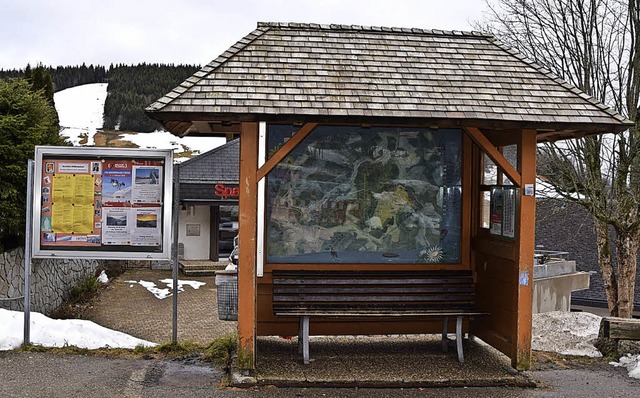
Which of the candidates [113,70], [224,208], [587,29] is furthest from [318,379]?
[113,70]

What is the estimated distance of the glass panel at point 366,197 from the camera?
8.05 metres

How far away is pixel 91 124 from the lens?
59.8 meters

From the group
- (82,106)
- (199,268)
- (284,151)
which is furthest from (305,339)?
(82,106)

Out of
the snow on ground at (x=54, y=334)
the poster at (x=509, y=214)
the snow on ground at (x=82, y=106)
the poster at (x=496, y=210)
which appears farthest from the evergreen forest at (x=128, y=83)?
the poster at (x=509, y=214)

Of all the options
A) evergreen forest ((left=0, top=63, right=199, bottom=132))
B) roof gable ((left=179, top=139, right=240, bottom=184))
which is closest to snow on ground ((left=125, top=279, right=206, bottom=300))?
roof gable ((left=179, top=139, right=240, bottom=184))

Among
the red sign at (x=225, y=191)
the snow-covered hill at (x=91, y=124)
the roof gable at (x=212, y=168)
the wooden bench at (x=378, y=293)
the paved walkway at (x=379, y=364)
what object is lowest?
the paved walkway at (x=379, y=364)

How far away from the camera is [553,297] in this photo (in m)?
20.5

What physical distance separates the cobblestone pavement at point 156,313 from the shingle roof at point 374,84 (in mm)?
6528

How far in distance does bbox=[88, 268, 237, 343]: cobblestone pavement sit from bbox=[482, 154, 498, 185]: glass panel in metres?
6.33

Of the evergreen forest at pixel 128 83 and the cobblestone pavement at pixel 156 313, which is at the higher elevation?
the evergreen forest at pixel 128 83

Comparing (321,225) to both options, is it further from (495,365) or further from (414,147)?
(495,365)

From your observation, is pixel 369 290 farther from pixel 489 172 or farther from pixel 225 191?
pixel 225 191

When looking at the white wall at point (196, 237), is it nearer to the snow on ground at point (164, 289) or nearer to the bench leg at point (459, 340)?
the snow on ground at point (164, 289)

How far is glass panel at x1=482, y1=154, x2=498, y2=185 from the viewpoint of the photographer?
817 cm
